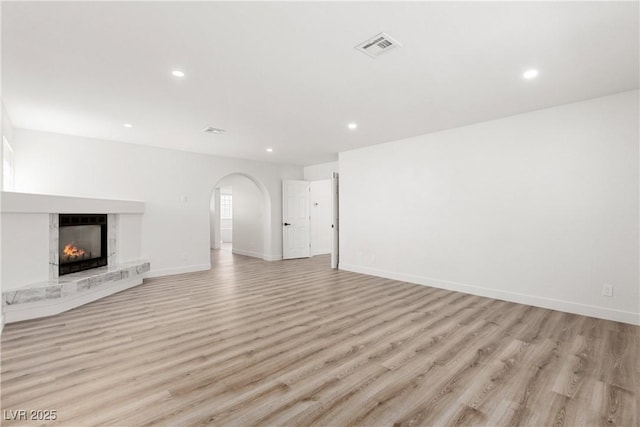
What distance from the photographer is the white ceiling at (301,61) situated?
207 centimetres

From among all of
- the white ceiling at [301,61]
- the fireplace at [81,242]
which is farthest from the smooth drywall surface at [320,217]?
the fireplace at [81,242]

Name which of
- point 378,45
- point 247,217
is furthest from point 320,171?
point 378,45

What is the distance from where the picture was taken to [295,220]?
841 cm

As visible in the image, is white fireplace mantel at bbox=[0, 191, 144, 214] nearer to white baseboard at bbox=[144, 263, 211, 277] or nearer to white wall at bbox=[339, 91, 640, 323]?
white baseboard at bbox=[144, 263, 211, 277]

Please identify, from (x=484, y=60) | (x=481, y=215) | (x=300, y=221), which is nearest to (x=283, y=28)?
(x=484, y=60)

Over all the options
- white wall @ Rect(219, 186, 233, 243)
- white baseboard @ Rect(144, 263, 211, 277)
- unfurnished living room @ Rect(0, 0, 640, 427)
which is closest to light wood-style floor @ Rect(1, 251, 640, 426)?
unfurnished living room @ Rect(0, 0, 640, 427)

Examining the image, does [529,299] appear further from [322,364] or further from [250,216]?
[250,216]

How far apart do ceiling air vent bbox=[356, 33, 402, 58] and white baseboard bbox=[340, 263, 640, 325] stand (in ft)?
12.3

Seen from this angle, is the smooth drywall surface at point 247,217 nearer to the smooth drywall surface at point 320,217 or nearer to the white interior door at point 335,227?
the smooth drywall surface at point 320,217

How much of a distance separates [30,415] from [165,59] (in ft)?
9.15

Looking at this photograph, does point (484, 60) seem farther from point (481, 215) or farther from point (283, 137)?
point (283, 137)

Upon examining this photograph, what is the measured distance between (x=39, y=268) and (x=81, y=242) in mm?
913

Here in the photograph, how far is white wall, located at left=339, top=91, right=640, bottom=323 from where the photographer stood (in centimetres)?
344

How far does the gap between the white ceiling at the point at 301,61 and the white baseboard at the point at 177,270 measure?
2964mm
